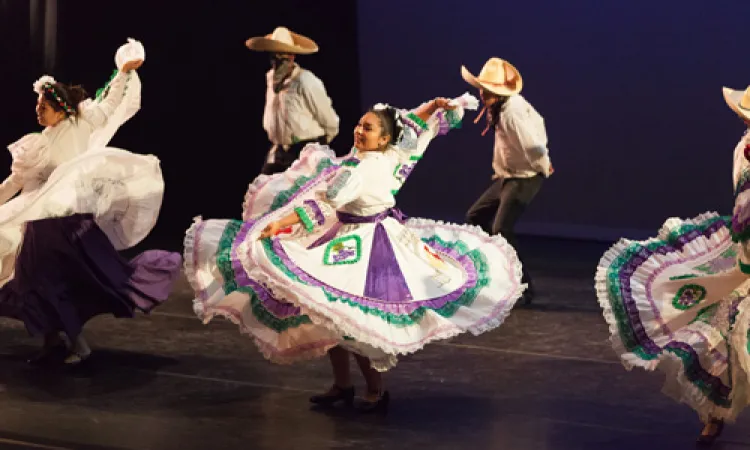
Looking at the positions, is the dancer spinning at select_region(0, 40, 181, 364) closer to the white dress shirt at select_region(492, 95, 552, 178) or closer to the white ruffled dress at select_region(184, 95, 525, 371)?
the white ruffled dress at select_region(184, 95, 525, 371)

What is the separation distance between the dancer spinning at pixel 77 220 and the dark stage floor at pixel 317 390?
0.27m

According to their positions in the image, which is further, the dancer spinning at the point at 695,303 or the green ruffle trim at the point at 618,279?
the green ruffle trim at the point at 618,279

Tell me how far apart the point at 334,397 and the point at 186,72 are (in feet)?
17.1

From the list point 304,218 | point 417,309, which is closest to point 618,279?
point 417,309

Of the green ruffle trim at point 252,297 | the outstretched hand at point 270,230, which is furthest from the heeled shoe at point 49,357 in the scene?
the outstretched hand at point 270,230

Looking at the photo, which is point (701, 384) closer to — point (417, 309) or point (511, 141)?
point (417, 309)

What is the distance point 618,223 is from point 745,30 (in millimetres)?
1704

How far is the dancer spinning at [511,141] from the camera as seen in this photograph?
24.4ft

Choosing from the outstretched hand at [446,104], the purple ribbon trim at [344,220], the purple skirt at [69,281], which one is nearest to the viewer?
the purple ribbon trim at [344,220]

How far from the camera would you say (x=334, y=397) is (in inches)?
211

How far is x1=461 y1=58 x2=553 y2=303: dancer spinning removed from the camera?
745 cm

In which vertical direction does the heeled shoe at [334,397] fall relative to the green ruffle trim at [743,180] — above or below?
below

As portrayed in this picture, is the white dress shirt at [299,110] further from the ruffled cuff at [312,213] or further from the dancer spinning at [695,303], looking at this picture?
the dancer spinning at [695,303]

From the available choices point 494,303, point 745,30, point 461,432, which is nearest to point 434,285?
point 494,303
